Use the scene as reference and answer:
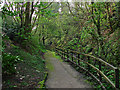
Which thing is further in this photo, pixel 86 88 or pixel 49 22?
pixel 49 22

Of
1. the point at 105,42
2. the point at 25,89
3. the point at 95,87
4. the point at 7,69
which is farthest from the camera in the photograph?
the point at 105,42

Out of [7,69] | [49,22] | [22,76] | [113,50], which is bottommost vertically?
[22,76]

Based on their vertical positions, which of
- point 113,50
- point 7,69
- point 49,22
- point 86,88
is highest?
point 49,22

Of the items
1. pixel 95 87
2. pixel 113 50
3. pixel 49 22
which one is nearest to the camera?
pixel 95 87

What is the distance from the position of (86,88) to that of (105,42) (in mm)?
3085

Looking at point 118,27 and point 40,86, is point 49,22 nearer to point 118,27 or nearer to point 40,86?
point 118,27

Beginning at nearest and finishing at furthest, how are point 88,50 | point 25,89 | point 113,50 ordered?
point 25,89 < point 113,50 < point 88,50

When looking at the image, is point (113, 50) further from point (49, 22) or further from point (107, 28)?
point (49, 22)

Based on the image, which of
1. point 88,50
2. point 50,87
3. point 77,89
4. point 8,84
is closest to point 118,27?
point 88,50

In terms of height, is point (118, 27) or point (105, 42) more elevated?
point (118, 27)

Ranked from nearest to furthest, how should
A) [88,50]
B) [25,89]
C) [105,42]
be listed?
[25,89], [105,42], [88,50]

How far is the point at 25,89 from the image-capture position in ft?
12.6

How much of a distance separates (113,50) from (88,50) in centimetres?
320

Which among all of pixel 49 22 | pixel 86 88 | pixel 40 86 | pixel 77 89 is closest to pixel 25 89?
pixel 40 86
